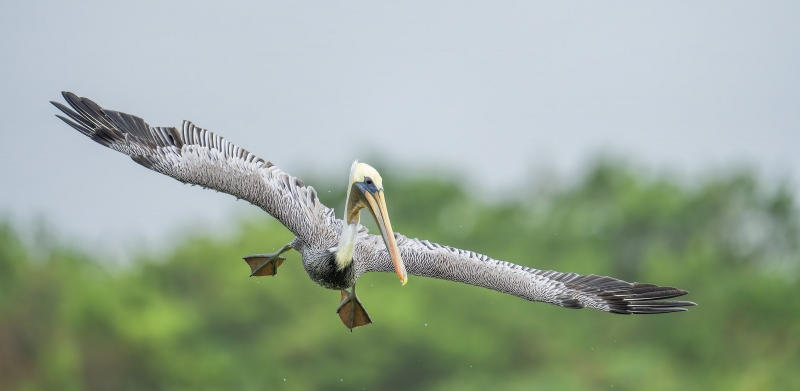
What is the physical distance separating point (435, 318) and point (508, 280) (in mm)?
49685

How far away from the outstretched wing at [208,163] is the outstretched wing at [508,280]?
2.40ft

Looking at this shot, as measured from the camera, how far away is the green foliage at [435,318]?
6150 cm

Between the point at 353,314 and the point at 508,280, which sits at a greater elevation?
the point at 508,280

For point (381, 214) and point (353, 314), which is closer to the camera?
point (381, 214)

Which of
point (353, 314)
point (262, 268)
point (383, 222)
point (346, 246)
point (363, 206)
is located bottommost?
point (353, 314)

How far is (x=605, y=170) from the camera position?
287 ft

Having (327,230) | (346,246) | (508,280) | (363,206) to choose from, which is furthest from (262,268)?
(508,280)

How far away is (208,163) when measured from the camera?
18266 mm

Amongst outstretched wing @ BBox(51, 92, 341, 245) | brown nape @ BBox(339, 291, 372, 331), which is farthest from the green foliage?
outstretched wing @ BBox(51, 92, 341, 245)

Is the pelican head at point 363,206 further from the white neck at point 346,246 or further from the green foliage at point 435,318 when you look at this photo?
the green foliage at point 435,318

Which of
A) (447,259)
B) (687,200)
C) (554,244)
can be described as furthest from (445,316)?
(447,259)

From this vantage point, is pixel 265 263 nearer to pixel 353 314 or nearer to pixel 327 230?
pixel 353 314

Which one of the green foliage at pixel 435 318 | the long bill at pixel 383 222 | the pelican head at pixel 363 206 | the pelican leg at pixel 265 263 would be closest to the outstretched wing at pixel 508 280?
the pelican head at pixel 363 206

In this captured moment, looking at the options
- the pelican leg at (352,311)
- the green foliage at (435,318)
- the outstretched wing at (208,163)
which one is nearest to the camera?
the outstretched wing at (208,163)
